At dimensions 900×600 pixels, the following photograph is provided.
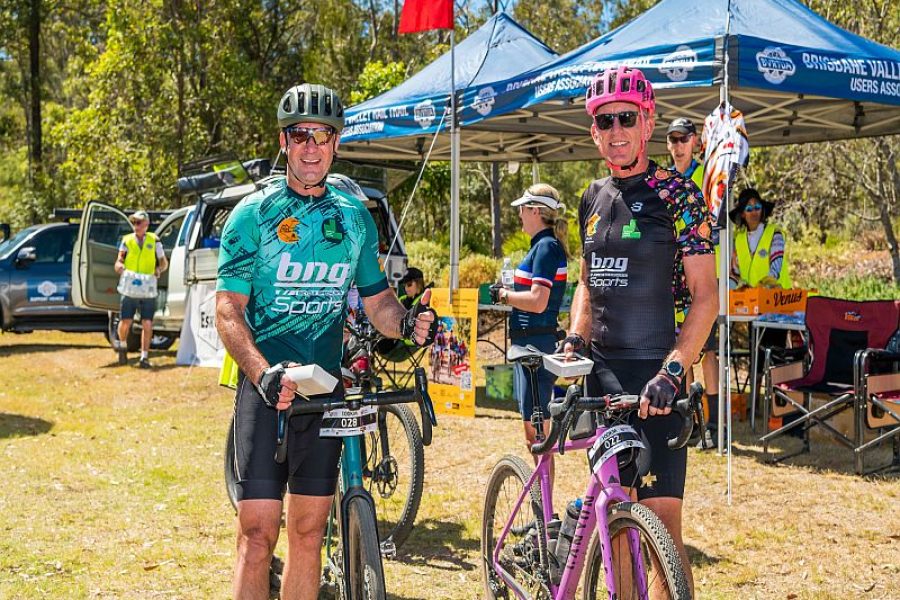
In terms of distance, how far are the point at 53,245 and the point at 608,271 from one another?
51.1 ft

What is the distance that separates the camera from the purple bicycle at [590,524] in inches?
116

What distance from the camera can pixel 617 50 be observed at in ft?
28.0

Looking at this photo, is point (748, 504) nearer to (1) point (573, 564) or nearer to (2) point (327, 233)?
(1) point (573, 564)

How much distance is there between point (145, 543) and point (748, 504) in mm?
3952

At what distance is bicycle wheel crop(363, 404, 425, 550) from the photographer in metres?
5.55

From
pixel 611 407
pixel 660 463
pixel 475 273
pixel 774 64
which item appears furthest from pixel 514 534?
pixel 475 273

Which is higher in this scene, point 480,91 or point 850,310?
point 480,91

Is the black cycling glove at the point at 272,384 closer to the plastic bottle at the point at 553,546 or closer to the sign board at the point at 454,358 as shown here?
the plastic bottle at the point at 553,546

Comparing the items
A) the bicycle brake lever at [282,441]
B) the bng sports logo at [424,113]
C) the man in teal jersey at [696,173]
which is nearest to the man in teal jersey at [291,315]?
the bicycle brake lever at [282,441]

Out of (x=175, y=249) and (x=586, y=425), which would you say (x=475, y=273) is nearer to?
(x=175, y=249)

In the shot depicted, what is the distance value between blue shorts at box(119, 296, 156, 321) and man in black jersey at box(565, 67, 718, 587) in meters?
11.6

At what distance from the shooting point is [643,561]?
117 inches

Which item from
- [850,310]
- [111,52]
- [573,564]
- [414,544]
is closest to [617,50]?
[850,310]

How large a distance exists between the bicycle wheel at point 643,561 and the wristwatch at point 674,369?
446mm
